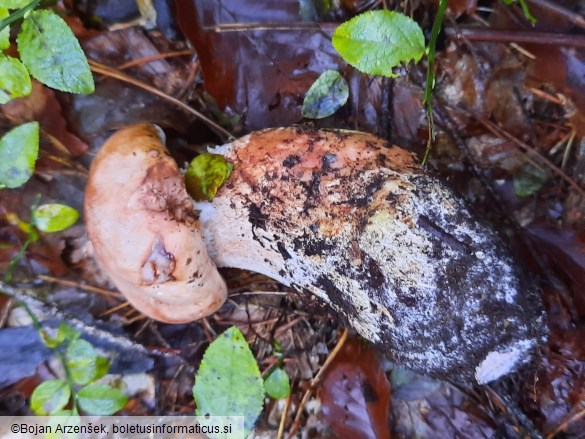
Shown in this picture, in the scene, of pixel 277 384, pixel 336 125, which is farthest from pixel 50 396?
pixel 336 125

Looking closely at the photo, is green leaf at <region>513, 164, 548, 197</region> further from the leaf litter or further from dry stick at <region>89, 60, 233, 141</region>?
dry stick at <region>89, 60, 233, 141</region>

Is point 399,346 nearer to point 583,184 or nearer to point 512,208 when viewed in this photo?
point 512,208

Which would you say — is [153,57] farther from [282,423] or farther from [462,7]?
[282,423]

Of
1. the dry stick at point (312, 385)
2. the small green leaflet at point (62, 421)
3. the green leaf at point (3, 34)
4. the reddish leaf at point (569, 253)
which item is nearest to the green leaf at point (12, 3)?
the green leaf at point (3, 34)

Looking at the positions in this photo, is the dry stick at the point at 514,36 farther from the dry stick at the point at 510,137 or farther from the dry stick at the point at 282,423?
the dry stick at the point at 282,423

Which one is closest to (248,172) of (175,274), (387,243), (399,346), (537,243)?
(175,274)

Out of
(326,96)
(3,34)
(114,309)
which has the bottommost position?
(114,309)

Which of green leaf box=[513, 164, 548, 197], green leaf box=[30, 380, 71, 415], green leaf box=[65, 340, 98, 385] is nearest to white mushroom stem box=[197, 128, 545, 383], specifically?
green leaf box=[513, 164, 548, 197]
